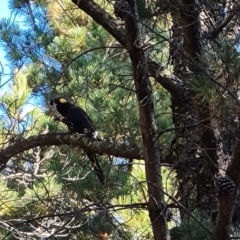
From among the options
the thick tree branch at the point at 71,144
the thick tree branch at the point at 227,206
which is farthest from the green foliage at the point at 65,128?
the thick tree branch at the point at 227,206

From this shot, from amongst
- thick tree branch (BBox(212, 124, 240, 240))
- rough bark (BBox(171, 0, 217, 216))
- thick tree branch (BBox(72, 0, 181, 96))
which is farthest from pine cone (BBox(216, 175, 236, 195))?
thick tree branch (BBox(72, 0, 181, 96))

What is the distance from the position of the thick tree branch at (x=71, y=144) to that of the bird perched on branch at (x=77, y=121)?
43mm

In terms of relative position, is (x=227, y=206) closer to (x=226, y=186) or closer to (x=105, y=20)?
(x=226, y=186)

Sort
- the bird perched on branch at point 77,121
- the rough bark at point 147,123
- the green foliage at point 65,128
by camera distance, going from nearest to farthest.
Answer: the rough bark at point 147,123 → the green foliage at point 65,128 → the bird perched on branch at point 77,121

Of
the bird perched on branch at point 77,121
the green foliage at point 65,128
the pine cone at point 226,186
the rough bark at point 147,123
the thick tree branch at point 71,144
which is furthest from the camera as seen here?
the bird perched on branch at point 77,121

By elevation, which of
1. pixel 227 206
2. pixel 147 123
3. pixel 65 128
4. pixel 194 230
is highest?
pixel 65 128

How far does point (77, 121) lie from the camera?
110 inches

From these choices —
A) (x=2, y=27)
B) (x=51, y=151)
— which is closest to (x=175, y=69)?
(x=51, y=151)

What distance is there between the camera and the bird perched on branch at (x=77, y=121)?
226 centimetres

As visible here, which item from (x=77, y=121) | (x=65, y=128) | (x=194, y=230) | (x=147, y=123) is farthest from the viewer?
(x=65, y=128)

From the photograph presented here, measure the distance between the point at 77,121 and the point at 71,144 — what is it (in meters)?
0.44

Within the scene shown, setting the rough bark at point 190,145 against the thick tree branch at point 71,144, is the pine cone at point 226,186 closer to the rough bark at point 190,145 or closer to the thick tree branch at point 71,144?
the rough bark at point 190,145

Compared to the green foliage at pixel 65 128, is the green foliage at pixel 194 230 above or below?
below

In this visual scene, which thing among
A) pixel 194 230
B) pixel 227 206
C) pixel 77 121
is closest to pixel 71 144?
pixel 77 121
